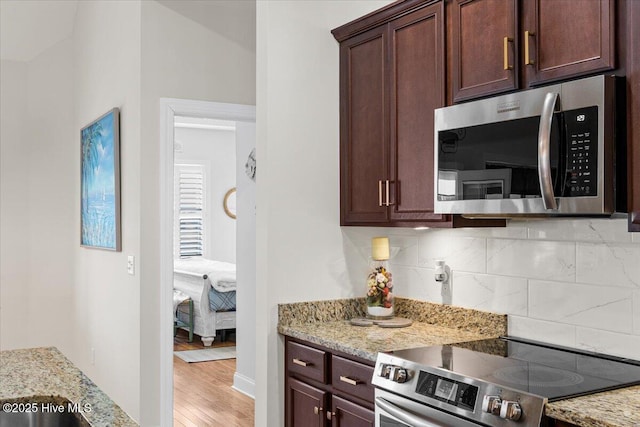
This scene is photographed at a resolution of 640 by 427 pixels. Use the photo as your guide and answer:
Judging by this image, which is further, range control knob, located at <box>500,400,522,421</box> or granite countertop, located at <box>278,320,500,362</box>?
granite countertop, located at <box>278,320,500,362</box>

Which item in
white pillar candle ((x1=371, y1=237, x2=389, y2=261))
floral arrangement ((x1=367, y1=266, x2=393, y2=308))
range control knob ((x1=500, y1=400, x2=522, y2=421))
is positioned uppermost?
white pillar candle ((x1=371, y1=237, x2=389, y2=261))

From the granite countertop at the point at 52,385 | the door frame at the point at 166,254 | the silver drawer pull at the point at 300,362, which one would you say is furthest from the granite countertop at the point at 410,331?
the door frame at the point at 166,254

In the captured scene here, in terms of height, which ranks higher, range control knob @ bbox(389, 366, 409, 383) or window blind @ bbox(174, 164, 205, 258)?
window blind @ bbox(174, 164, 205, 258)

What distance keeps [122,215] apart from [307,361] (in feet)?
6.80

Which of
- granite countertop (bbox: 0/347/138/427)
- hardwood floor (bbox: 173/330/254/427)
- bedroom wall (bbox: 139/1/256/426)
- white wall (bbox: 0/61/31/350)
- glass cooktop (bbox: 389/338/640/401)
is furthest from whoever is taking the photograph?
white wall (bbox: 0/61/31/350)

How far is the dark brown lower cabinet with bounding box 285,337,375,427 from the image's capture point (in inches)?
99.7

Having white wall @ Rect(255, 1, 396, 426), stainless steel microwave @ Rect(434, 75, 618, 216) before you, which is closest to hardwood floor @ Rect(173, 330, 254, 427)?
white wall @ Rect(255, 1, 396, 426)

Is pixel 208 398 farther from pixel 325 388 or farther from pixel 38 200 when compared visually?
pixel 325 388

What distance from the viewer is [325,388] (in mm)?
2762

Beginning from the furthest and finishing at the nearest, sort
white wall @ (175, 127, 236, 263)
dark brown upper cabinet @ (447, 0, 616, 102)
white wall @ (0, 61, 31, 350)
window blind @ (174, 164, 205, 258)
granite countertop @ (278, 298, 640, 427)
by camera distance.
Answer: white wall @ (175, 127, 236, 263) → window blind @ (174, 164, 205, 258) → white wall @ (0, 61, 31, 350) → dark brown upper cabinet @ (447, 0, 616, 102) → granite countertop @ (278, 298, 640, 427)

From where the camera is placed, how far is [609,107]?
198cm

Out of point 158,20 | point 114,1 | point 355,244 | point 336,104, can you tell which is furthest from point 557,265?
point 114,1

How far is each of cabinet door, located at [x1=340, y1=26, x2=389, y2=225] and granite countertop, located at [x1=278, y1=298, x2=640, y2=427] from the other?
466 mm

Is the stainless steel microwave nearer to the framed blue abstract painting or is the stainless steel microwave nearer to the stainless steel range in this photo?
the stainless steel range
